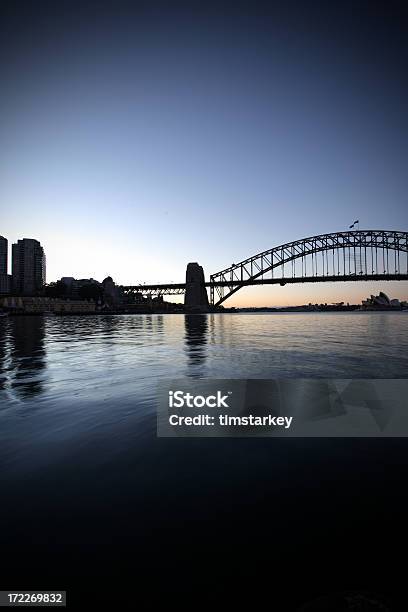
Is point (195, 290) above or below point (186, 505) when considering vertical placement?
above

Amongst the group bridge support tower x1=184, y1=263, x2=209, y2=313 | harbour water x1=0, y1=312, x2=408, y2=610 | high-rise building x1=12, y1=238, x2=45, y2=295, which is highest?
high-rise building x1=12, y1=238, x2=45, y2=295

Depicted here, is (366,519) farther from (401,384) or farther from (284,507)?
(401,384)

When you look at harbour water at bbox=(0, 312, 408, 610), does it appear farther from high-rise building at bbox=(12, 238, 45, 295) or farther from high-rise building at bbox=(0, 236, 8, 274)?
high-rise building at bbox=(0, 236, 8, 274)
